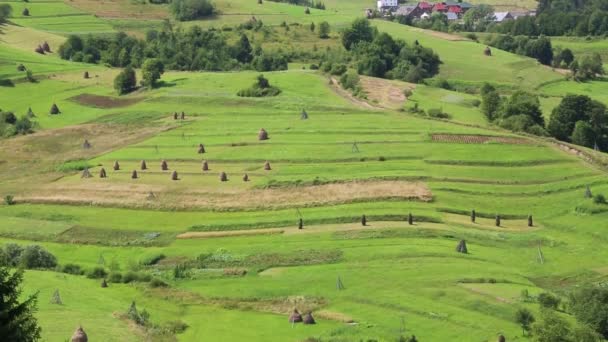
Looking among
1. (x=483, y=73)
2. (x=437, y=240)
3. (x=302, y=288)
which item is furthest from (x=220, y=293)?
(x=483, y=73)

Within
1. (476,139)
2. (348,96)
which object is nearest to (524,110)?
(476,139)

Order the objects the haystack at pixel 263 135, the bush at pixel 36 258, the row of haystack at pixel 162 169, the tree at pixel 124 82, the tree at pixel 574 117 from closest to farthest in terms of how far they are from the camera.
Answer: the bush at pixel 36 258
the row of haystack at pixel 162 169
the haystack at pixel 263 135
the tree at pixel 574 117
the tree at pixel 124 82

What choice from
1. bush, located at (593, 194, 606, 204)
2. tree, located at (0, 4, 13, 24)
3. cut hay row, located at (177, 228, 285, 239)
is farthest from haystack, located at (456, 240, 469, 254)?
tree, located at (0, 4, 13, 24)

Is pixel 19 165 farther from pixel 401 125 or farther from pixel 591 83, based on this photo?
pixel 591 83

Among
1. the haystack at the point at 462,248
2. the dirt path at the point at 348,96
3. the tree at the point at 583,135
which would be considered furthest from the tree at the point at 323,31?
the haystack at the point at 462,248

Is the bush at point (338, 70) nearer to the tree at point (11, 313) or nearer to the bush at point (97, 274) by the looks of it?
the bush at point (97, 274)

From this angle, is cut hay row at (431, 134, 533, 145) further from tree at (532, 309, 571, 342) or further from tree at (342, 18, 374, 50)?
tree at (342, 18, 374, 50)

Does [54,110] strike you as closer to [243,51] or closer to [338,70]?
[338,70]
